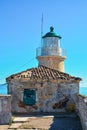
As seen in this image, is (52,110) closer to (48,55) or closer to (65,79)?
(65,79)

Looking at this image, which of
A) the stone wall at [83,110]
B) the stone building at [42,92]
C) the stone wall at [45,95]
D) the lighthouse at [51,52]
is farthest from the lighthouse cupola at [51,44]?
the stone wall at [83,110]

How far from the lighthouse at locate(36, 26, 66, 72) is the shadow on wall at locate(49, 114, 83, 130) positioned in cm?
958

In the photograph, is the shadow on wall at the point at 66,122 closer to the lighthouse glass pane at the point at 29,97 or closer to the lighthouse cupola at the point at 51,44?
the lighthouse glass pane at the point at 29,97

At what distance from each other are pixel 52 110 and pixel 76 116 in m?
2.15

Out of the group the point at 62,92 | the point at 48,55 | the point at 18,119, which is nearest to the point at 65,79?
the point at 62,92

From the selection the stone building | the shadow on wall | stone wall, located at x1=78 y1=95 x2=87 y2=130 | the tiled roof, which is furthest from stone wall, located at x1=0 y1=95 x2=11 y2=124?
stone wall, located at x1=78 y1=95 x2=87 y2=130

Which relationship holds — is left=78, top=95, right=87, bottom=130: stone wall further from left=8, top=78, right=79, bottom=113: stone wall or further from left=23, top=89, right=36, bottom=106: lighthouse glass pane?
left=23, top=89, right=36, bottom=106: lighthouse glass pane

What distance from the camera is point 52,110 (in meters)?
17.0

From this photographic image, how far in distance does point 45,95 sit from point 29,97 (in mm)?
1025

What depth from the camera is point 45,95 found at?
17031 mm

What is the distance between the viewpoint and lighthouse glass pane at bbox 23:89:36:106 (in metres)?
17.0

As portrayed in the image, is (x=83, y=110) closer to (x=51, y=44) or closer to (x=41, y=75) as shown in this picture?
(x=41, y=75)

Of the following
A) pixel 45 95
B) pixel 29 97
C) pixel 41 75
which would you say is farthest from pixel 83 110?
pixel 41 75

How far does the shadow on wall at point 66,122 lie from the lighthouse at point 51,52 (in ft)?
31.4
